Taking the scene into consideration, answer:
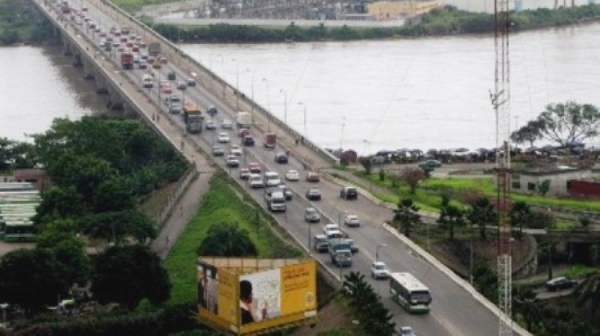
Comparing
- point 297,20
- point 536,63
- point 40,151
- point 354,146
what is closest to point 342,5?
point 297,20

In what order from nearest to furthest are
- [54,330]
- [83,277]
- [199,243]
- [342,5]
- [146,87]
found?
1. [54,330]
2. [83,277]
3. [199,243]
4. [146,87]
5. [342,5]

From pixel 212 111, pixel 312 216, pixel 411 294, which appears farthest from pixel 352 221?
pixel 212 111

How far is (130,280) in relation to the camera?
635 inches

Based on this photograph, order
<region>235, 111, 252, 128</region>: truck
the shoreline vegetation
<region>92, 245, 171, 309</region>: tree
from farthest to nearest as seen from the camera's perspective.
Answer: the shoreline vegetation, <region>235, 111, 252, 128</region>: truck, <region>92, 245, 171, 309</region>: tree

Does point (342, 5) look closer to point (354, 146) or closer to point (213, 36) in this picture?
point (213, 36)

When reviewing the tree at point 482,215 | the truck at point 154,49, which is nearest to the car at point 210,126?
the tree at point 482,215

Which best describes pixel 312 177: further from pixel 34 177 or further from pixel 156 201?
pixel 34 177

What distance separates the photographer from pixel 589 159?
80.3 ft

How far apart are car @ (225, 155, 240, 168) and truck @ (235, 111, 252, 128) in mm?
2874

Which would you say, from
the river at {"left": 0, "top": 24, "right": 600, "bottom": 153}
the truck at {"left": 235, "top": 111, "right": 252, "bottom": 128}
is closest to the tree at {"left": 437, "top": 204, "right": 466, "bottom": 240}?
the truck at {"left": 235, "top": 111, "right": 252, "bottom": 128}

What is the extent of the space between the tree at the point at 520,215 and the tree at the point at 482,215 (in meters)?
0.22

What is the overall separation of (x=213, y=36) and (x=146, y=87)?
15134 mm

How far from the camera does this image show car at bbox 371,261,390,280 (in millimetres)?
15914

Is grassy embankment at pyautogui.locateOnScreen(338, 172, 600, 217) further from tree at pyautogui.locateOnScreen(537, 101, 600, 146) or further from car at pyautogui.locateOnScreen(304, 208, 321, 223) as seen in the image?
tree at pyautogui.locateOnScreen(537, 101, 600, 146)
